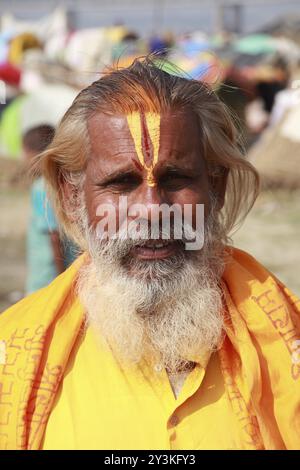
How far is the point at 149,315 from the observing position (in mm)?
2270

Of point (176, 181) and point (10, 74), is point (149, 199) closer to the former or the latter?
point (176, 181)

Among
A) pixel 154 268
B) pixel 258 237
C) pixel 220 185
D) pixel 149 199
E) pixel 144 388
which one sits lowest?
pixel 144 388

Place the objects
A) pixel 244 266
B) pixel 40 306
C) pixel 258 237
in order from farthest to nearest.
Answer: pixel 258 237
pixel 244 266
pixel 40 306

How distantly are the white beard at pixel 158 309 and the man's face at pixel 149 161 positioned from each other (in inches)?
2.5

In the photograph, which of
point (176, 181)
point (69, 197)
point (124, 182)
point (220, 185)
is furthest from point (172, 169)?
point (69, 197)

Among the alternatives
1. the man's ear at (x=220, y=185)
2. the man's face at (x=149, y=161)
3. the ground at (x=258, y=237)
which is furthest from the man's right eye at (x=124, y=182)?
the ground at (x=258, y=237)

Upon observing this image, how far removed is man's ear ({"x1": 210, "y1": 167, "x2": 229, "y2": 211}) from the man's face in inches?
5.4

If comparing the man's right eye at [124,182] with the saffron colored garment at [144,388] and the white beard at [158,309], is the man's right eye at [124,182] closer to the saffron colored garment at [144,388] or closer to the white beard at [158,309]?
the white beard at [158,309]

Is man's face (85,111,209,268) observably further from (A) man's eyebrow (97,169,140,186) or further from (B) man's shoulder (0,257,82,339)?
(B) man's shoulder (0,257,82,339)

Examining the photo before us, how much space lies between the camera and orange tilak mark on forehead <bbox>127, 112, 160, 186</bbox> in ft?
7.20

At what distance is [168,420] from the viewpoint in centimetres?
204

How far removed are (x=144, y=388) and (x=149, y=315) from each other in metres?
0.24

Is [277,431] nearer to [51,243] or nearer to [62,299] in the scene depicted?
[62,299]

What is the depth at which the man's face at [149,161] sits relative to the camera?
2195mm
